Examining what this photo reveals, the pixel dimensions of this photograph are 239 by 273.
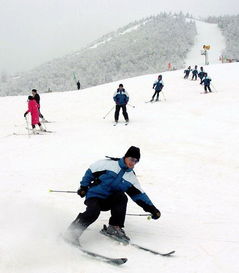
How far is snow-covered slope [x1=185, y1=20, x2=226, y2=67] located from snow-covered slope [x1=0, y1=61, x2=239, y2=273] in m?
63.5

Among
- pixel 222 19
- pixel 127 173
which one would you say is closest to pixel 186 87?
pixel 127 173

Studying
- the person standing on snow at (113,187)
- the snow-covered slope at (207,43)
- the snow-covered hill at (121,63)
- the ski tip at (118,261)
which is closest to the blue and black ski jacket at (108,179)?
the person standing on snow at (113,187)

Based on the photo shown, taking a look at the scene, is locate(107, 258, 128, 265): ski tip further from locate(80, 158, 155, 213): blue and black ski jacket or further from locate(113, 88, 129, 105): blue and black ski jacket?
locate(113, 88, 129, 105): blue and black ski jacket

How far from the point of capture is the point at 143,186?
25.8 feet

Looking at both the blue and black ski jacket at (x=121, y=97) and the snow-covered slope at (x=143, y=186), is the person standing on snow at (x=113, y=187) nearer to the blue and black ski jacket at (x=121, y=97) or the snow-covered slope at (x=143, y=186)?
the snow-covered slope at (x=143, y=186)

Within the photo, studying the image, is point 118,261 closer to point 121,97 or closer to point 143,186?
point 143,186

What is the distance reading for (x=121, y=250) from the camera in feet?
15.3

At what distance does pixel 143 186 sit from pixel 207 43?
330 ft

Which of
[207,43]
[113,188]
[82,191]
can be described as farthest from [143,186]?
[207,43]

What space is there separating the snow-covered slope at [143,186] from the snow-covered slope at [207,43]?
208ft

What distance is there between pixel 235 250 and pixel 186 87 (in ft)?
77.2

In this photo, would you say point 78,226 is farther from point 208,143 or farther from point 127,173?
point 208,143

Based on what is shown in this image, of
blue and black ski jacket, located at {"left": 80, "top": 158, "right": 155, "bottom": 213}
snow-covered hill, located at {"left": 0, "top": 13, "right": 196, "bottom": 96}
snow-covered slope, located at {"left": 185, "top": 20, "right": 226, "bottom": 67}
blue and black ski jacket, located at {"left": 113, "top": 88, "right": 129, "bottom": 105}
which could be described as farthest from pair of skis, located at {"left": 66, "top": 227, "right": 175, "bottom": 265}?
snow-covered slope, located at {"left": 185, "top": 20, "right": 226, "bottom": 67}

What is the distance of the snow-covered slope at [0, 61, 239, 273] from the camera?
445 cm
